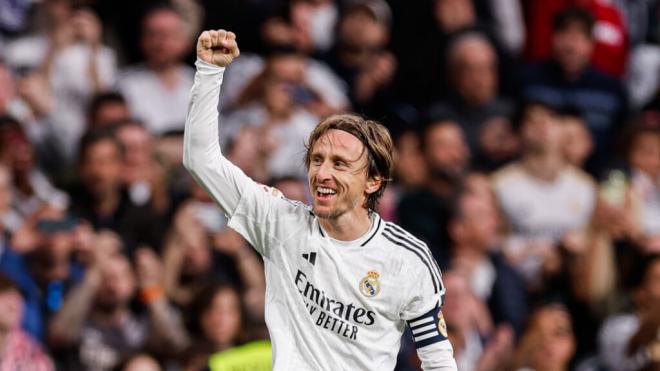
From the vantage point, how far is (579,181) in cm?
982

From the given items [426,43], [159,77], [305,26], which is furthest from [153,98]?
[426,43]

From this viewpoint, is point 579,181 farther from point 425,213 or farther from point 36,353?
point 36,353

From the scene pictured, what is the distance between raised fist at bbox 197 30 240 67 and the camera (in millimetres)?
4453

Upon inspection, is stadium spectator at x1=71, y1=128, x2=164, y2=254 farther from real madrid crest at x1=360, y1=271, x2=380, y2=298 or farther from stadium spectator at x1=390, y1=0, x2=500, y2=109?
real madrid crest at x1=360, y1=271, x2=380, y2=298

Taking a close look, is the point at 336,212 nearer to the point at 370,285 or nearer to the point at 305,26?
the point at 370,285

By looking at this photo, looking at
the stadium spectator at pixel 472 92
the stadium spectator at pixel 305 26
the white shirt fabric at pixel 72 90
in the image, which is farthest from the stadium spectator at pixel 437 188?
the white shirt fabric at pixel 72 90

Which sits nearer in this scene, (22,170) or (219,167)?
(219,167)

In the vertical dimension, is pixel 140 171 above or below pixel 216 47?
below

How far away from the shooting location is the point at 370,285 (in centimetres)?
479

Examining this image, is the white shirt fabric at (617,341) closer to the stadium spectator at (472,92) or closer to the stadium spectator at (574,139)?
the stadium spectator at (574,139)

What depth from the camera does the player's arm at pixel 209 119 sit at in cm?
447

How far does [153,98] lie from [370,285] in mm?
4660

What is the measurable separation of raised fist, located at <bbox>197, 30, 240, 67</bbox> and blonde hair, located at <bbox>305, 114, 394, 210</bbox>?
1.69 feet

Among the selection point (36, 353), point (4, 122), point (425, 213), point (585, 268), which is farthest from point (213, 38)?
point (585, 268)
